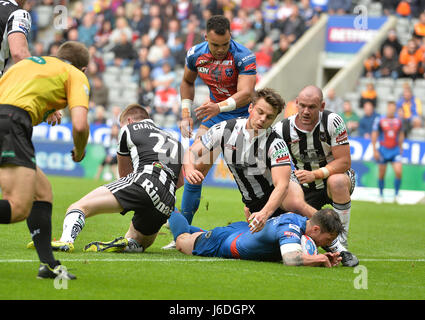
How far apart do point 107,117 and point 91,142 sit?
98.3 inches

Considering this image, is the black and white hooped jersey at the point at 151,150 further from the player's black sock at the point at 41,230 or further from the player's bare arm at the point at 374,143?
the player's bare arm at the point at 374,143

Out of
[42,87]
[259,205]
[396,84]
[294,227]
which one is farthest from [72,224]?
[396,84]

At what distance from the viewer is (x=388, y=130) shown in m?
18.5

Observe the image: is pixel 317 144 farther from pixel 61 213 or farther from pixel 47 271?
pixel 61 213

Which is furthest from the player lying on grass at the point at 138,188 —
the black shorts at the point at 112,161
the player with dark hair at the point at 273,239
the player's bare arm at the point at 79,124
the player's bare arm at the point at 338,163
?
the black shorts at the point at 112,161

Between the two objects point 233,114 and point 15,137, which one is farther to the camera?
point 233,114

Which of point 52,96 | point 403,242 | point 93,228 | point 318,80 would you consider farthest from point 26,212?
point 318,80

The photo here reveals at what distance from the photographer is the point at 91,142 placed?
22562mm

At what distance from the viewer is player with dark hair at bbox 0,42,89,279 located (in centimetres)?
572

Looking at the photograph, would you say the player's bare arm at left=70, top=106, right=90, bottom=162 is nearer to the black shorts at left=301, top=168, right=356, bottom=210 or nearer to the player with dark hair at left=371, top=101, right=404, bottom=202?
the black shorts at left=301, top=168, right=356, bottom=210

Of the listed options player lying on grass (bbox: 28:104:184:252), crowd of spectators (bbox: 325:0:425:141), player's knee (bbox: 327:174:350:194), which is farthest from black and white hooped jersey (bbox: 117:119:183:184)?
crowd of spectators (bbox: 325:0:425:141)

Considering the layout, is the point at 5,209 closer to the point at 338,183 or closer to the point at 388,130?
the point at 338,183

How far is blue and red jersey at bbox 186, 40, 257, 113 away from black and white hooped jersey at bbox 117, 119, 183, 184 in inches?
59.2

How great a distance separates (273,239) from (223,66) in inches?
110
